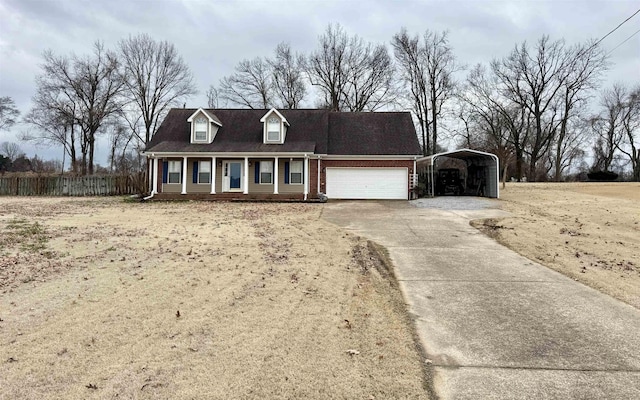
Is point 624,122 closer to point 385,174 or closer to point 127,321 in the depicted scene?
point 385,174

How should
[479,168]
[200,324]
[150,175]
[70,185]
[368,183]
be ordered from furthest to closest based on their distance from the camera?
[70,185]
[479,168]
[150,175]
[368,183]
[200,324]

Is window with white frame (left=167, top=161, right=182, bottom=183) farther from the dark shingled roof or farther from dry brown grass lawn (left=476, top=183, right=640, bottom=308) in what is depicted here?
dry brown grass lawn (left=476, top=183, right=640, bottom=308)

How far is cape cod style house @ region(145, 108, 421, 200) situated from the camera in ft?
76.3

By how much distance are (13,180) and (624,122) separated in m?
65.8

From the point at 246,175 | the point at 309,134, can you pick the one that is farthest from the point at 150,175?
the point at 309,134

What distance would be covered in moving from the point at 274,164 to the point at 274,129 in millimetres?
2411

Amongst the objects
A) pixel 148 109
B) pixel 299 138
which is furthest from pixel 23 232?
pixel 148 109

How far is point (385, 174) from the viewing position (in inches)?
948

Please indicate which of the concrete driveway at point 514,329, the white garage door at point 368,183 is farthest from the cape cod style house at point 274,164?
the concrete driveway at point 514,329

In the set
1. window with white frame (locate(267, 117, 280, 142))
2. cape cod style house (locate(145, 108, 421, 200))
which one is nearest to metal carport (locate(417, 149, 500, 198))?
cape cod style house (locate(145, 108, 421, 200))

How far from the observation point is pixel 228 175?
24109 millimetres

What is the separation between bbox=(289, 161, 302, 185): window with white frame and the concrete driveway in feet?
51.3

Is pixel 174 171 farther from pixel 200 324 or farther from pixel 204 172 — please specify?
pixel 200 324

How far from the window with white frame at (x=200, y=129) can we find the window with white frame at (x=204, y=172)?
1622 mm
